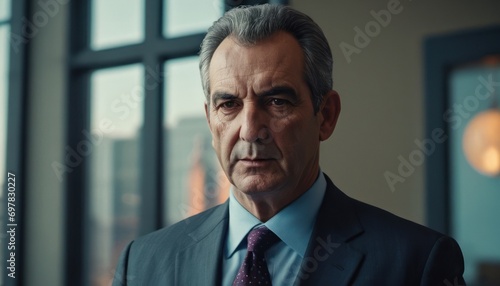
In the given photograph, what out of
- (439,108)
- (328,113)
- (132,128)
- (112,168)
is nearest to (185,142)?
(132,128)

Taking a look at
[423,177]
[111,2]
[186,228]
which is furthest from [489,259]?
[111,2]

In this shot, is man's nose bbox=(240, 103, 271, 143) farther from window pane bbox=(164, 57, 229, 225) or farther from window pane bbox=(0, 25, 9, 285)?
window pane bbox=(0, 25, 9, 285)

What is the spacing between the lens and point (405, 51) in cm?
254

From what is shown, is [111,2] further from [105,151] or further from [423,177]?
[423,177]

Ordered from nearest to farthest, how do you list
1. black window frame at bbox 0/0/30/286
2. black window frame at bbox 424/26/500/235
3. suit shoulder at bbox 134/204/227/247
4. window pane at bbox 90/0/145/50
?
suit shoulder at bbox 134/204/227/247 → black window frame at bbox 424/26/500/235 → window pane at bbox 90/0/145/50 → black window frame at bbox 0/0/30/286

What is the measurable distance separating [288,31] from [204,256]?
501 millimetres

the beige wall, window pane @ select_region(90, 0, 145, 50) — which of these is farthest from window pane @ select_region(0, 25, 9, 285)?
the beige wall

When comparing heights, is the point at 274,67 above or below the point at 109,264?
above

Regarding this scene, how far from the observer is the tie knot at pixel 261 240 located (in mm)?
1211

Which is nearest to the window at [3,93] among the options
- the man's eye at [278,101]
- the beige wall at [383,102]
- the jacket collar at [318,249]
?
the beige wall at [383,102]

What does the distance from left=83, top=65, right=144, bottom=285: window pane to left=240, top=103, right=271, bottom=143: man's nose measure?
2.18m

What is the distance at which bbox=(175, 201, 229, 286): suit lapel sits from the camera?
1242 millimetres

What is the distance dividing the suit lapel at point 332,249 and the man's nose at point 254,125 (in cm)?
21

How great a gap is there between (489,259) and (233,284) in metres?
1.66
